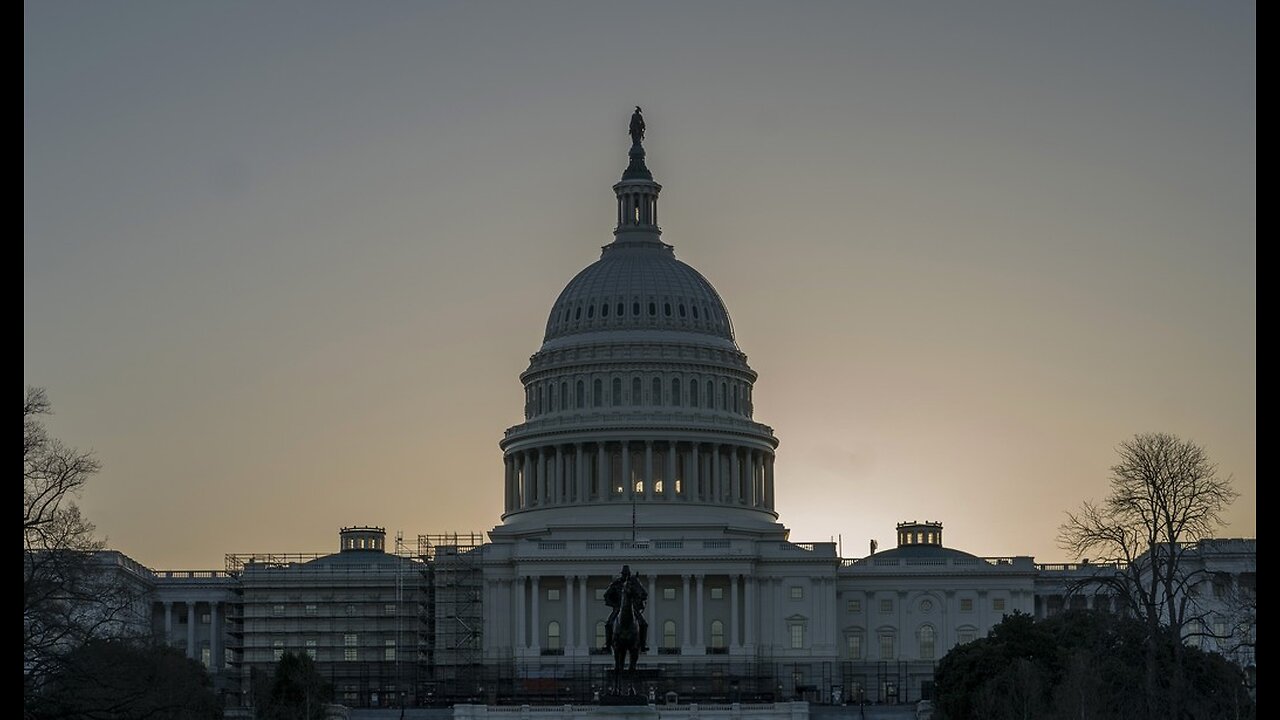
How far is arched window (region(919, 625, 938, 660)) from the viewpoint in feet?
605

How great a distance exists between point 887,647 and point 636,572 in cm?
2275

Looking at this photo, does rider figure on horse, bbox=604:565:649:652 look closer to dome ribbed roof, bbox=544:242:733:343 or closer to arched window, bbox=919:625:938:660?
arched window, bbox=919:625:938:660

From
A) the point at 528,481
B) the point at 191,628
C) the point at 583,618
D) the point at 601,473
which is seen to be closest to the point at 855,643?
the point at 583,618

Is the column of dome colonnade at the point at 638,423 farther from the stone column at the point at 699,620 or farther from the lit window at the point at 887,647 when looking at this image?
the lit window at the point at 887,647

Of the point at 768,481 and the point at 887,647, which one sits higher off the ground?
the point at 768,481

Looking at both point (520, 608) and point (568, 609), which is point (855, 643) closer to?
point (568, 609)

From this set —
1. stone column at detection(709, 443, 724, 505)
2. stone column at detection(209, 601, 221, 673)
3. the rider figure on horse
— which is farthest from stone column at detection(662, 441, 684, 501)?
the rider figure on horse

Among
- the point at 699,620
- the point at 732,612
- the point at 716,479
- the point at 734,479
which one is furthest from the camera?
the point at 734,479

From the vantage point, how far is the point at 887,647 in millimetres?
185000

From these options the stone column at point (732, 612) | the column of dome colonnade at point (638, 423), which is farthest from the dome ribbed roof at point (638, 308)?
the stone column at point (732, 612)

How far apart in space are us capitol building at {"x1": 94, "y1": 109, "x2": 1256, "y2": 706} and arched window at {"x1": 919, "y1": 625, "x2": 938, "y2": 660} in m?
0.16

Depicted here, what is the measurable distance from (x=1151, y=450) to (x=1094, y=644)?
1857 centimetres

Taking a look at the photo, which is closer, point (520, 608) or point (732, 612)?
point (520, 608)

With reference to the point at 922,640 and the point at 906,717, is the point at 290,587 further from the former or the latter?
the point at 906,717
